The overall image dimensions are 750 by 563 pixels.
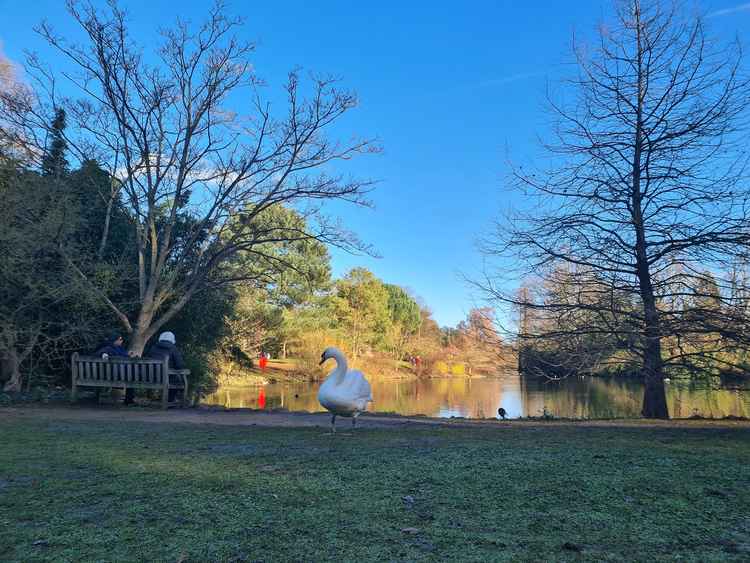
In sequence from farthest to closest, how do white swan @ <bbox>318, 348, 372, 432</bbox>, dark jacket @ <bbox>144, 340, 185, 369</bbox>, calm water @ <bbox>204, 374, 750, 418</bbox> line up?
calm water @ <bbox>204, 374, 750, 418</bbox>, dark jacket @ <bbox>144, 340, 185, 369</bbox>, white swan @ <bbox>318, 348, 372, 432</bbox>

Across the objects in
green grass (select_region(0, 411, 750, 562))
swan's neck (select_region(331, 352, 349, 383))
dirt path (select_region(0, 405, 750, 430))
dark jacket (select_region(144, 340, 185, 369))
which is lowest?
green grass (select_region(0, 411, 750, 562))

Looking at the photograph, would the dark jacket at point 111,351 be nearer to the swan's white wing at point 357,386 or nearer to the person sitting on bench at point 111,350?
the person sitting on bench at point 111,350

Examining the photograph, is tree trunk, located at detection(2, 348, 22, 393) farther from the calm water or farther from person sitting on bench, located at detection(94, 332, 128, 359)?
the calm water

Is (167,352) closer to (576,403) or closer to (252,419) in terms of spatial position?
(252,419)

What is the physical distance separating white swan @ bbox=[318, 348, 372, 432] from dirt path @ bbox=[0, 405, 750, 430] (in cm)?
86

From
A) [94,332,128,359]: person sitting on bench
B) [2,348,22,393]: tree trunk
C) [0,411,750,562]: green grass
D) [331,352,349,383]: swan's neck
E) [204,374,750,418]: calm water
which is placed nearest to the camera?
[0,411,750,562]: green grass

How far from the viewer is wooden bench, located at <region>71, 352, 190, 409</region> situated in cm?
1012

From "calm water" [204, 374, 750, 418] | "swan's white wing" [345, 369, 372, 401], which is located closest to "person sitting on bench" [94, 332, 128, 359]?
"swan's white wing" [345, 369, 372, 401]

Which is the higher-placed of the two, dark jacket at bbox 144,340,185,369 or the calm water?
dark jacket at bbox 144,340,185,369

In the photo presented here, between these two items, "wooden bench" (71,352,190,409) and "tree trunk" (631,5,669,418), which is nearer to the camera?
"tree trunk" (631,5,669,418)

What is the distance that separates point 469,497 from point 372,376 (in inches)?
1689

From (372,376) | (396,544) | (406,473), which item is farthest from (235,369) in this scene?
(372,376)

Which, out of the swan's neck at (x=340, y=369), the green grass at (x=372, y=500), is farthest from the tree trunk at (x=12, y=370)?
the swan's neck at (x=340, y=369)

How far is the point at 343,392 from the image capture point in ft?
22.7
